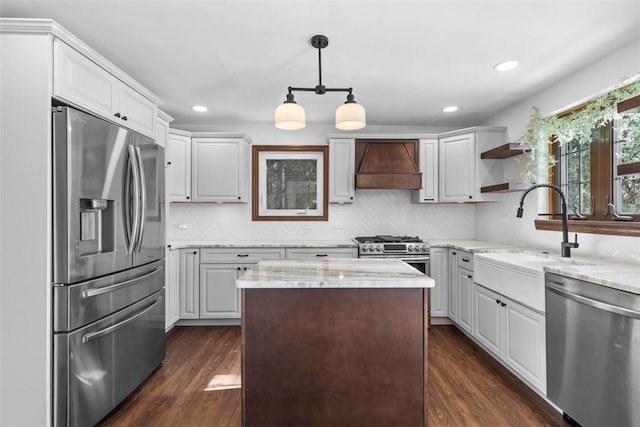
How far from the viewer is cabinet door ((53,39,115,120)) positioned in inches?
67.0

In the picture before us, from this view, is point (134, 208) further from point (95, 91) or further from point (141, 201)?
point (95, 91)

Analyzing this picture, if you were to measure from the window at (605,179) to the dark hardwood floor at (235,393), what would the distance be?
139cm

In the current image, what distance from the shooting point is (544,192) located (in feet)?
10.3

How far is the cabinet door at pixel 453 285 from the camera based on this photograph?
3.57m

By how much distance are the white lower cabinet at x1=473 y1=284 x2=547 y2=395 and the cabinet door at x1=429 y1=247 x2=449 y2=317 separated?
2.22 ft

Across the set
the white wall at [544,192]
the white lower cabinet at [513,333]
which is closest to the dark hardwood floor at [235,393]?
the white lower cabinet at [513,333]

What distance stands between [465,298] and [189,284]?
3.00m

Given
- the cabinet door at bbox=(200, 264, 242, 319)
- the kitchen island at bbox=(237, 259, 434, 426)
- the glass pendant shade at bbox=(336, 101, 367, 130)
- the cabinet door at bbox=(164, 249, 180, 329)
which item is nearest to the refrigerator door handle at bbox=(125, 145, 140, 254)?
the kitchen island at bbox=(237, 259, 434, 426)

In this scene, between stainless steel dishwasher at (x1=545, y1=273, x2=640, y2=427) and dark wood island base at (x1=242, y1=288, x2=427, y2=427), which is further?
dark wood island base at (x1=242, y1=288, x2=427, y2=427)

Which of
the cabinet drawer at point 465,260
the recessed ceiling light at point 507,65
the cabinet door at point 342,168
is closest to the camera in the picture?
the recessed ceiling light at point 507,65

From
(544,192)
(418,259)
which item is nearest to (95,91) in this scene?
(418,259)

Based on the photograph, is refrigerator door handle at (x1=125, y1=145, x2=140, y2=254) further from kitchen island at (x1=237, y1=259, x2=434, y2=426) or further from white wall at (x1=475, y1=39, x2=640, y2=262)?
white wall at (x1=475, y1=39, x2=640, y2=262)

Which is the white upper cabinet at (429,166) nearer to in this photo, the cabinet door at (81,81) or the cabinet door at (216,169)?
→ the cabinet door at (216,169)

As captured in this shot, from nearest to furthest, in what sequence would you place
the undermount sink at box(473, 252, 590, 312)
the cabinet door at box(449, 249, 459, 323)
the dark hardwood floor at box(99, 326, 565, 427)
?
the dark hardwood floor at box(99, 326, 565, 427)
the undermount sink at box(473, 252, 590, 312)
the cabinet door at box(449, 249, 459, 323)
